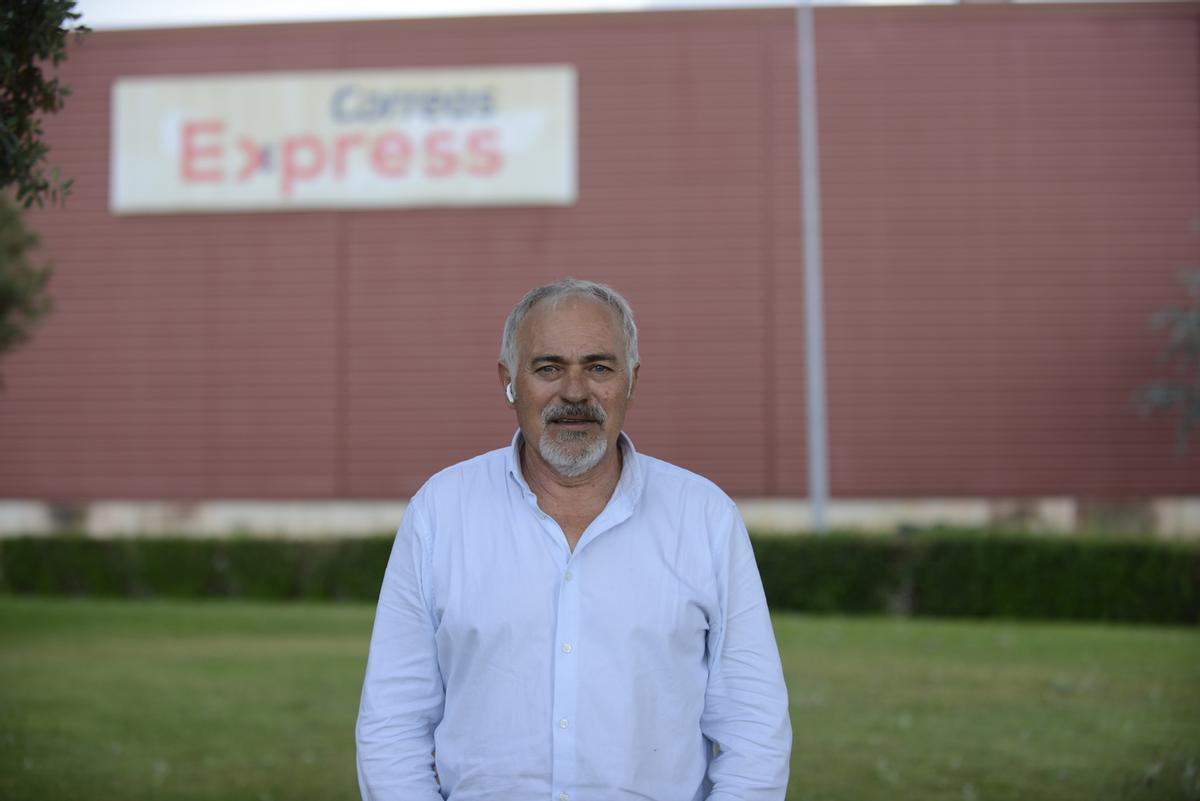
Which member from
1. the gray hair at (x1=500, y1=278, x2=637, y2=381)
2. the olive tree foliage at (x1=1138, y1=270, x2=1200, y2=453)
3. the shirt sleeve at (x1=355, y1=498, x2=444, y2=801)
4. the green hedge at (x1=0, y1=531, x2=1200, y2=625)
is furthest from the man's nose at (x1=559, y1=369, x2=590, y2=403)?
the olive tree foliage at (x1=1138, y1=270, x2=1200, y2=453)

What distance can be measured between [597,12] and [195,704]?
1506 cm

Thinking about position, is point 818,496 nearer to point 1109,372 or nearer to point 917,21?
point 1109,372

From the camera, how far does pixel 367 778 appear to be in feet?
10.4

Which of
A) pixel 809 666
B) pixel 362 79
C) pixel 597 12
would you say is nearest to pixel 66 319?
pixel 362 79

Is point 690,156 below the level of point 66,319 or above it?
above

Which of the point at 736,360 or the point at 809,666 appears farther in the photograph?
the point at 736,360

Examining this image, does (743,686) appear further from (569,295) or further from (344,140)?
(344,140)

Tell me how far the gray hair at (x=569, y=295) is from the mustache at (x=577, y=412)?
6.2 inches

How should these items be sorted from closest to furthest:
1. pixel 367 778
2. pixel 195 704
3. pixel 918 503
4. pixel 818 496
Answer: pixel 367 778 < pixel 195 704 < pixel 818 496 < pixel 918 503

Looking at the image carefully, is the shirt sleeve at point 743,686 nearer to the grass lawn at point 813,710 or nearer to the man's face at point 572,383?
the man's face at point 572,383

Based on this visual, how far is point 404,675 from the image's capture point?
325cm

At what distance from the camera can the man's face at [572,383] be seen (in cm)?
332

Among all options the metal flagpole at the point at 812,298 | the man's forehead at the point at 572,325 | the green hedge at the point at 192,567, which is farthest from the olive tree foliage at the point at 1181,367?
the man's forehead at the point at 572,325

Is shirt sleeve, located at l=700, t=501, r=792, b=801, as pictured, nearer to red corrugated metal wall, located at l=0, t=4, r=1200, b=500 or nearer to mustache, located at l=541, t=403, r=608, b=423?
mustache, located at l=541, t=403, r=608, b=423
